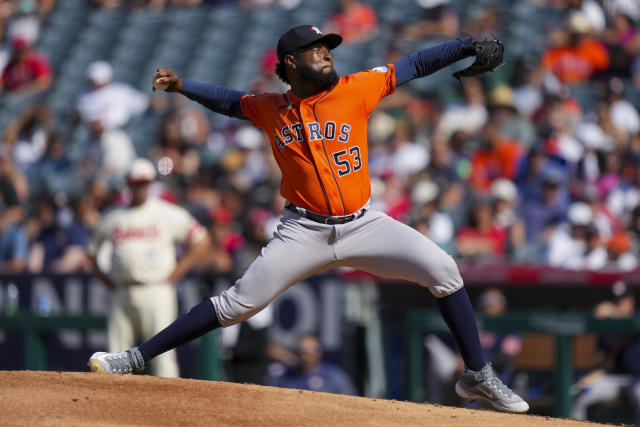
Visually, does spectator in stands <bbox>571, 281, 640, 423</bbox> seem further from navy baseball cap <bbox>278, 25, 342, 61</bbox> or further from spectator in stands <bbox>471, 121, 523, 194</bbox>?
navy baseball cap <bbox>278, 25, 342, 61</bbox>

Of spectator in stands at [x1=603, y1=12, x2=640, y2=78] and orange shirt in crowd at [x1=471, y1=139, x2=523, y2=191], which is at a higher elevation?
spectator in stands at [x1=603, y1=12, x2=640, y2=78]

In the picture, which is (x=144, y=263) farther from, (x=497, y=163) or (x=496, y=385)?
(x=497, y=163)

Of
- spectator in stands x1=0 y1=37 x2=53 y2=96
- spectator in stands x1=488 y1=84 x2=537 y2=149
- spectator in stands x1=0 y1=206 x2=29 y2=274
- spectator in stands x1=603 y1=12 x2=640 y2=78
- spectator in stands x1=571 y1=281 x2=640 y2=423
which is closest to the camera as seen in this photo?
spectator in stands x1=571 y1=281 x2=640 y2=423

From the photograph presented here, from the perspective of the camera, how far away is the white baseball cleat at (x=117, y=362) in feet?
17.9

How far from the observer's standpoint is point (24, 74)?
1452 centimetres

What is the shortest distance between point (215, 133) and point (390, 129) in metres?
2.07

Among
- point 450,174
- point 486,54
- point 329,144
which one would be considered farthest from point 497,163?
point 329,144

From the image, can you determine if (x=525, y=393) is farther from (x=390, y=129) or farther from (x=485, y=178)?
(x=390, y=129)

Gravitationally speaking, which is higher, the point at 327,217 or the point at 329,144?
the point at 329,144

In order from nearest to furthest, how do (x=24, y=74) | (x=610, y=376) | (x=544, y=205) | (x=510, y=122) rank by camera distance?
1. (x=610, y=376)
2. (x=544, y=205)
3. (x=510, y=122)
4. (x=24, y=74)

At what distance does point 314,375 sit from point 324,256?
3366 mm

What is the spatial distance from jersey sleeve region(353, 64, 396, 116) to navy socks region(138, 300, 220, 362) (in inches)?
49.3

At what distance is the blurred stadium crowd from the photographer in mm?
9953

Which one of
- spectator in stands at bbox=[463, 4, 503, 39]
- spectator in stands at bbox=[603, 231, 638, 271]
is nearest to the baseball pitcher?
spectator in stands at bbox=[603, 231, 638, 271]
